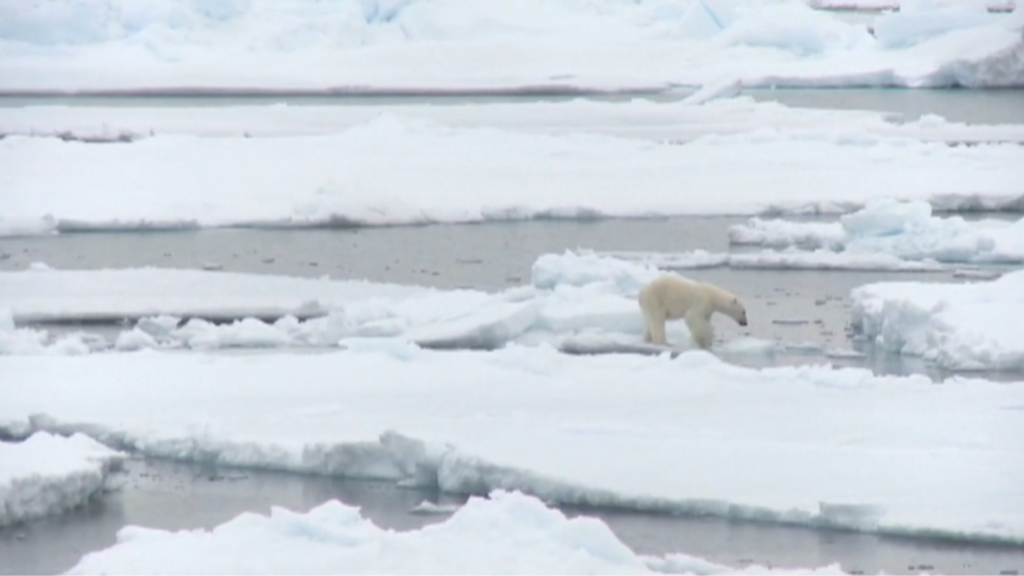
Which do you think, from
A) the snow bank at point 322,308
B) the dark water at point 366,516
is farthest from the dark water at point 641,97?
the dark water at point 366,516

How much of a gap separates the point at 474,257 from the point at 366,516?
19.7 ft

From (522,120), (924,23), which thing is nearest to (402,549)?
(522,120)

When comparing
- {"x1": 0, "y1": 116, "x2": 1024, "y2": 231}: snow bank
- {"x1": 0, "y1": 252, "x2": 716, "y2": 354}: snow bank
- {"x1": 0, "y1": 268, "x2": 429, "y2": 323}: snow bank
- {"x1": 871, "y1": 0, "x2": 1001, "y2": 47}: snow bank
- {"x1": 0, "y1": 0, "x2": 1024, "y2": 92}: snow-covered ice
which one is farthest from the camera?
{"x1": 871, "y1": 0, "x2": 1001, "y2": 47}: snow bank

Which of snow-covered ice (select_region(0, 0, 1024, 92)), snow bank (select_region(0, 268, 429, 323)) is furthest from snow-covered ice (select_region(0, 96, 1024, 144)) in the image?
snow bank (select_region(0, 268, 429, 323))

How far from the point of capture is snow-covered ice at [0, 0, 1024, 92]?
25547 mm

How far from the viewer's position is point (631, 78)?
2648 centimetres

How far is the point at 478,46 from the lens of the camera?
29234mm

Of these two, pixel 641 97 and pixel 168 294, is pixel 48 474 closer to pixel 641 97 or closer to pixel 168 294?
pixel 168 294

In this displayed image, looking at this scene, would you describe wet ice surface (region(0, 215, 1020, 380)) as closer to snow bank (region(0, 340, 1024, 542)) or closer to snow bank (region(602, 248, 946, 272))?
snow bank (region(602, 248, 946, 272))

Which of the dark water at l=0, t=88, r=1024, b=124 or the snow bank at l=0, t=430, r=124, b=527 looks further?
the dark water at l=0, t=88, r=1024, b=124

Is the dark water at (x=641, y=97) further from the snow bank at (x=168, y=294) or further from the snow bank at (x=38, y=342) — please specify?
the snow bank at (x=38, y=342)

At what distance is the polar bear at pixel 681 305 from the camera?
8.05 meters

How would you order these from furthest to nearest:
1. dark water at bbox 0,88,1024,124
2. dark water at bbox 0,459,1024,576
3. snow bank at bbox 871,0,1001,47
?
snow bank at bbox 871,0,1001,47 < dark water at bbox 0,88,1024,124 < dark water at bbox 0,459,1024,576

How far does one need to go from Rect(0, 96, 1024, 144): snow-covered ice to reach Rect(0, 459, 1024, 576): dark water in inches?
482
